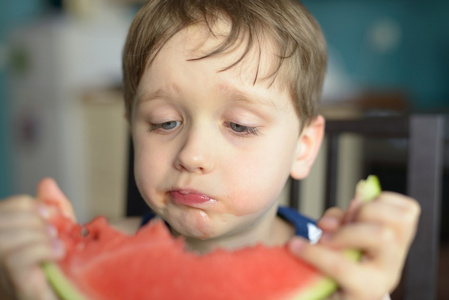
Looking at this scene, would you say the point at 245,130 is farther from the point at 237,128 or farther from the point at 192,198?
the point at 192,198

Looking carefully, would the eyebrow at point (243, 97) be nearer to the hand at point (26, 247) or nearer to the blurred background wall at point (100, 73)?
the hand at point (26, 247)

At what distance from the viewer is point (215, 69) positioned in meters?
0.69

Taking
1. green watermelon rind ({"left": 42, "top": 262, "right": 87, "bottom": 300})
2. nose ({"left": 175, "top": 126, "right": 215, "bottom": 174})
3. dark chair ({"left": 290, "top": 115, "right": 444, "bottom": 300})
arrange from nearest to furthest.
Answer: green watermelon rind ({"left": 42, "top": 262, "right": 87, "bottom": 300})
nose ({"left": 175, "top": 126, "right": 215, "bottom": 174})
dark chair ({"left": 290, "top": 115, "right": 444, "bottom": 300})

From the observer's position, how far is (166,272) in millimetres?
516

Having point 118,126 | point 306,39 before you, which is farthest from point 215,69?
point 118,126

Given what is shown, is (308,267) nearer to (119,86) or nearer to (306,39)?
(306,39)

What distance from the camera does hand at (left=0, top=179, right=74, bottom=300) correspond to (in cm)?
51

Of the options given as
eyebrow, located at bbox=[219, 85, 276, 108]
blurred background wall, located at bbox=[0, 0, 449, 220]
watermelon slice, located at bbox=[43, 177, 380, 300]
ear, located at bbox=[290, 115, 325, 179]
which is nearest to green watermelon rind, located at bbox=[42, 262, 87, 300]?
watermelon slice, located at bbox=[43, 177, 380, 300]

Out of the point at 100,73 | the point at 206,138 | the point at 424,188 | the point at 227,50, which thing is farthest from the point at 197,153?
the point at 100,73

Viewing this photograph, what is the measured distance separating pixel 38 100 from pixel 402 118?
3.17 meters

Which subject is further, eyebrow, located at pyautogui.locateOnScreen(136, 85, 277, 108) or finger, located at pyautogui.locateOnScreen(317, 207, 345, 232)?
eyebrow, located at pyautogui.locateOnScreen(136, 85, 277, 108)

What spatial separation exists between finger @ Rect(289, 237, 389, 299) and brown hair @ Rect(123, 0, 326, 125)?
0.30 metres

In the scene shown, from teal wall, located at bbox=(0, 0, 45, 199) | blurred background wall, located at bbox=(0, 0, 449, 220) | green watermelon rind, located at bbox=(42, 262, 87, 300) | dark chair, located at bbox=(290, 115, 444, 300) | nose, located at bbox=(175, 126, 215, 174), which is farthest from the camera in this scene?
teal wall, located at bbox=(0, 0, 45, 199)

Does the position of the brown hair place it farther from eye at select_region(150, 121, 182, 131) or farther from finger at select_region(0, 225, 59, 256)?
finger at select_region(0, 225, 59, 256)
